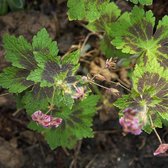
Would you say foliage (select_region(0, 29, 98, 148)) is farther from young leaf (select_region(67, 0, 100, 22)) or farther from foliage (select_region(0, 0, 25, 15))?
foliage (select_region(0, 0, 25, 15))

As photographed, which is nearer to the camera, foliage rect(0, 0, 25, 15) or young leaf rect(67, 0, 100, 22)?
young leaf rect(67, 0, 100, 22)

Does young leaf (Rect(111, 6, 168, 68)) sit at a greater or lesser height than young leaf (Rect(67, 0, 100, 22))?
lesser

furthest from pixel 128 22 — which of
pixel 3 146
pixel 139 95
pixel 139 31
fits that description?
pixel 3 146

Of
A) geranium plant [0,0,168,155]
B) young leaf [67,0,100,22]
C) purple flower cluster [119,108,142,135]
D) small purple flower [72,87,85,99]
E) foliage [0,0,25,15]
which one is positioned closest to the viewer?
purple flower cluster [119,108,142,135]

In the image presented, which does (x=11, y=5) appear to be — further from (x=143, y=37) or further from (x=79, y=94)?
(x=79, y=94)

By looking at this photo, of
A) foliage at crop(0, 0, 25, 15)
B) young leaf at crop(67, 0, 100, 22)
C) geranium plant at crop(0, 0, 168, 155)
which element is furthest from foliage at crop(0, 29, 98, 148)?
foliage at crop(0, 0, 25, 15)

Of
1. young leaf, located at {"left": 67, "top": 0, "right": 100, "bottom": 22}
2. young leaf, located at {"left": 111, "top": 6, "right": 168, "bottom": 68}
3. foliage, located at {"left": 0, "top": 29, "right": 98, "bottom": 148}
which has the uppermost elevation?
young leaf, located at {"left": 67, "top": 0, "right": 100, "bottom": 22}

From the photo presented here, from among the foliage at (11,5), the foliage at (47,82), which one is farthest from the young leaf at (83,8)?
the foliage at (11,5)

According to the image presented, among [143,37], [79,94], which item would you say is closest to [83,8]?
[143,37]
